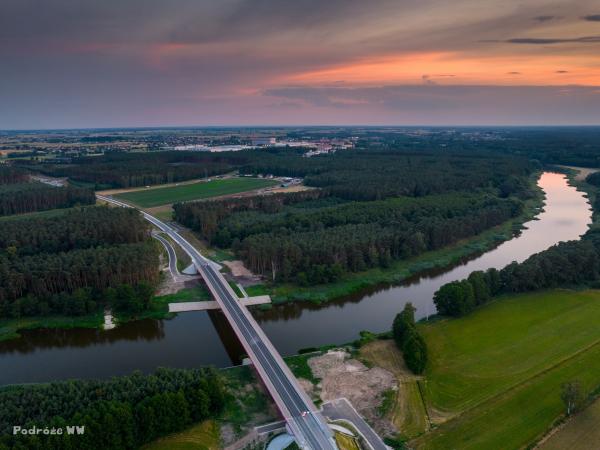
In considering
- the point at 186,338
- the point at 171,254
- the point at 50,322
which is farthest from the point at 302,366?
the point at 171,254

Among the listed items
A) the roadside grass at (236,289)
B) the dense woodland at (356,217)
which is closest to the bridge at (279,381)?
the roadside grass at (236,289)

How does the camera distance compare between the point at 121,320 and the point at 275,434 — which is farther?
the point at 121,320

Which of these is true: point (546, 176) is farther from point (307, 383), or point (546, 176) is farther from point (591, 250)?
point (307, 383)

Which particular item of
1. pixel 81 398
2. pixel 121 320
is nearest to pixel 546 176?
pixel 121 320

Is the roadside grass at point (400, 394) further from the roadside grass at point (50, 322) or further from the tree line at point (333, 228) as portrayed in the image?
the roadside grass at point (50, 322)

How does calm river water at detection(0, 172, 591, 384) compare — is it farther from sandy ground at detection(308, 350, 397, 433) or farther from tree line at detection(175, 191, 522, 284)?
tree line at detection(175, 191, 522, 284)

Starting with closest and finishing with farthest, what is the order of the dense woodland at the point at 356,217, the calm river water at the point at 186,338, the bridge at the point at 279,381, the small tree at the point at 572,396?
1. the bridge at the point at 279,381
2. the small tree at the point at 572,396
3. the calm river water at the point at 186,338
4. the dense woodland at the point at 356,217

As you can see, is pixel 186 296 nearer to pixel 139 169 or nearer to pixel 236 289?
pixel 236 289
